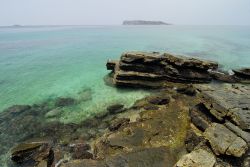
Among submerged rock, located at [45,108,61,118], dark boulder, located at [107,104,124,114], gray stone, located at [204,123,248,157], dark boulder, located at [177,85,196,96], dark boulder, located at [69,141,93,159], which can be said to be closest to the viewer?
gray stone, located at [204,123,248,157]

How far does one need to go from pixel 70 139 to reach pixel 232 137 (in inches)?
351

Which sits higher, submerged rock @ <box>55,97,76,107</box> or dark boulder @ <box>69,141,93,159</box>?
dark boulder @ <box>69,141,93,159</box>

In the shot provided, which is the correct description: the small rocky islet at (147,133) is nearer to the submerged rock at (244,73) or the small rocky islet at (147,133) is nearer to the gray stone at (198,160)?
the gray stone at (198,160)

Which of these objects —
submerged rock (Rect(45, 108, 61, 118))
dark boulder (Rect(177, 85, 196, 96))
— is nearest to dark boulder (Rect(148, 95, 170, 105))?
dark boulder (Rect(177, 85, 196, 96))

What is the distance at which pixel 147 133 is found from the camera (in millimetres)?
12953

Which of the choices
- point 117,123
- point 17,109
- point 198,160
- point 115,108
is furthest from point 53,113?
point 198,160

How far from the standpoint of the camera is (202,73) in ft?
73.9

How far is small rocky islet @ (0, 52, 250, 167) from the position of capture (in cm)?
1046

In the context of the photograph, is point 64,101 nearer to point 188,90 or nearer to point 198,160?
point 188,90

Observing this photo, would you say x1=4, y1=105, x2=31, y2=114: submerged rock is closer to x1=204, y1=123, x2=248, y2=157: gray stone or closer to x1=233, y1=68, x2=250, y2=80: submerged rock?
x1=204, y1=123, x2=248, y2=157: gray stone

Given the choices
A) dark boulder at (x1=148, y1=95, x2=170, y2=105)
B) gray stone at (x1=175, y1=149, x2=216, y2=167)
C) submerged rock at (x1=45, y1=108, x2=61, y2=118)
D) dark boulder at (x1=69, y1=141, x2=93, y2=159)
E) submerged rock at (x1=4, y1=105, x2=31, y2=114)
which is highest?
gray stone at (x1=175, y1=149, x2=216, y2=167)

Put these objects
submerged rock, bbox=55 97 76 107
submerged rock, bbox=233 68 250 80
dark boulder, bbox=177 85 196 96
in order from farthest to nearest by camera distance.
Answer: submerged rock, bbox=233 68 250 80 < submerged rock, bbox=55 97 76 107 < dark boulder, bbox=177 85 196 96

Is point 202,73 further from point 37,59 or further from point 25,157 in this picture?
point 37,59

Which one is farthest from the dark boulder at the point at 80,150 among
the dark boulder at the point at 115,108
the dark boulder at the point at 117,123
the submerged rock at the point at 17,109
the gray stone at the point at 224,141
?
the submerged rock at the point at 17,109
